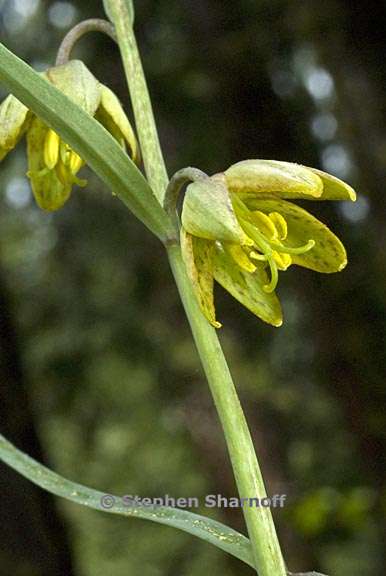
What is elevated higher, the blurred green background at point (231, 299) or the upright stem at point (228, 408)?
the upright stem at point (228, 408)

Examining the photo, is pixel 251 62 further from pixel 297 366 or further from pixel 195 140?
pixel 297 366

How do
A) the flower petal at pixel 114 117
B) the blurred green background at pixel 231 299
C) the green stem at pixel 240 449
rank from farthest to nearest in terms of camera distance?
the blurred green background at pixel 231 299
the flower petal at pixel 114 117
the green stem at pixel 240 449

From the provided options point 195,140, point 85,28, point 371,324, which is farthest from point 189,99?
point 85,28

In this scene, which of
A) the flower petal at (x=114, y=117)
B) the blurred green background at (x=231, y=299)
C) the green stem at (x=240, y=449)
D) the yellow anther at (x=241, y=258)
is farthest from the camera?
the blurred green background at (x=231, y=299)

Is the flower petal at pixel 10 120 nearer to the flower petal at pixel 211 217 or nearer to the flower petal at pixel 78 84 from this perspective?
the flower petal at pixel 78 84

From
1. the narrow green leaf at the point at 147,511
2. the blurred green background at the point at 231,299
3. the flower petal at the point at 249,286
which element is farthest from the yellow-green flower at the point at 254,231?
the blurred green background at the point at 231,299

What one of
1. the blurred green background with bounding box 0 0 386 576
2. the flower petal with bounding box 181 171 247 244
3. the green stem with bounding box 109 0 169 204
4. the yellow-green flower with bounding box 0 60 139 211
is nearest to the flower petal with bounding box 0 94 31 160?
the yellow-green flower with bounding box 0 60 139 211

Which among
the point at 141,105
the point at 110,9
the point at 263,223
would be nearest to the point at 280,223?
the point at 263,223
